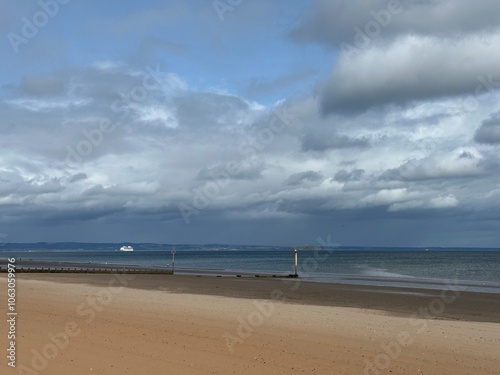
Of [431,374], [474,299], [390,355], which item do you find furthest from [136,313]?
[474,299]

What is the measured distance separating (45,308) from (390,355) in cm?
1337

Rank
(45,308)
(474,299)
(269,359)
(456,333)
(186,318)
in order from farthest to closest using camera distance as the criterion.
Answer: (474,299) < (45,308) < (186,318) < (456,333) < (269,359)

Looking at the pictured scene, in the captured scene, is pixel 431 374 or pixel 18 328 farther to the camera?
pixel 18 328

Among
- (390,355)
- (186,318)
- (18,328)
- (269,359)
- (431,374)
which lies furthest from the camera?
(186,318)

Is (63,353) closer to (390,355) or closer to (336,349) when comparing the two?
(336,349)

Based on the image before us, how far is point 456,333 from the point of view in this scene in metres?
17.6

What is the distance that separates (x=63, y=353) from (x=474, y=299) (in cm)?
2947

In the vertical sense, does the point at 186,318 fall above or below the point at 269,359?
above

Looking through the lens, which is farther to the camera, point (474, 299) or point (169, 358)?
point (474, 299)

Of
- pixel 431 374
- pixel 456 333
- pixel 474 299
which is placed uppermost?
pixel 474 299

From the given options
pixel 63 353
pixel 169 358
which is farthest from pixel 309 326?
pixel 63 353

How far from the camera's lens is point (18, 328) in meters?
14.7

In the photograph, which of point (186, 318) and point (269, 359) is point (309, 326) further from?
point (269, 359)

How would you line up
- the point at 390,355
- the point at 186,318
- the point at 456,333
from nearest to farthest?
the point at 390,355 → the point at 456,333 → the point at 186,318
